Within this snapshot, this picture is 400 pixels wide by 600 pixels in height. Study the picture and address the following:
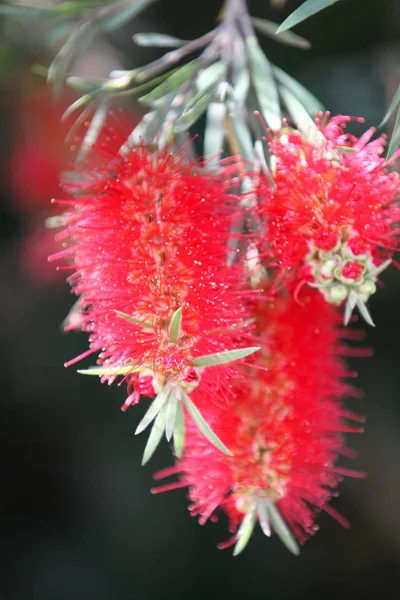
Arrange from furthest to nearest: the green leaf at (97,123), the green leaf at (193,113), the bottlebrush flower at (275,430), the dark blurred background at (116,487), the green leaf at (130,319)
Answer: the dark blurred background at (116,487)
the green leaf at (97,123)
the bottlebrush flower at (275,430)
the green leaf at (193,113)
the green leaf at (130,319)

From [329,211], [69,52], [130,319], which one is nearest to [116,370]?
[130,319]

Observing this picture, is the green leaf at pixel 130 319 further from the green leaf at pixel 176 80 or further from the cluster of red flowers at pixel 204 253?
the green leaf at pixel 176 80

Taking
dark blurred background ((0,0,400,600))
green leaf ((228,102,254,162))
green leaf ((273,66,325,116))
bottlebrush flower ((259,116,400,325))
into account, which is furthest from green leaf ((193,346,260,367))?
dark blurred background ((0,0,400,600))

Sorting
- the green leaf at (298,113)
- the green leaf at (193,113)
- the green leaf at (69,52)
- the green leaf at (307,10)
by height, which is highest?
the green leaf at (69,52)

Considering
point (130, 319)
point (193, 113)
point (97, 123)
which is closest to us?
point (130, 319)

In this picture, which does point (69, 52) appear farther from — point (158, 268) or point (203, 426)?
point (203, 426)

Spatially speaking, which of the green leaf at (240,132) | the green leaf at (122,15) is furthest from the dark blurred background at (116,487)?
the green leaf at (240,132)

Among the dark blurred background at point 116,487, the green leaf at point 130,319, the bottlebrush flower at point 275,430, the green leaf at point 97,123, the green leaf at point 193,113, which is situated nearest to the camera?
the green leaf at point 130,319

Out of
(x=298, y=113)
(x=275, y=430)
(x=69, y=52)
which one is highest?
(x=69, y=52)
